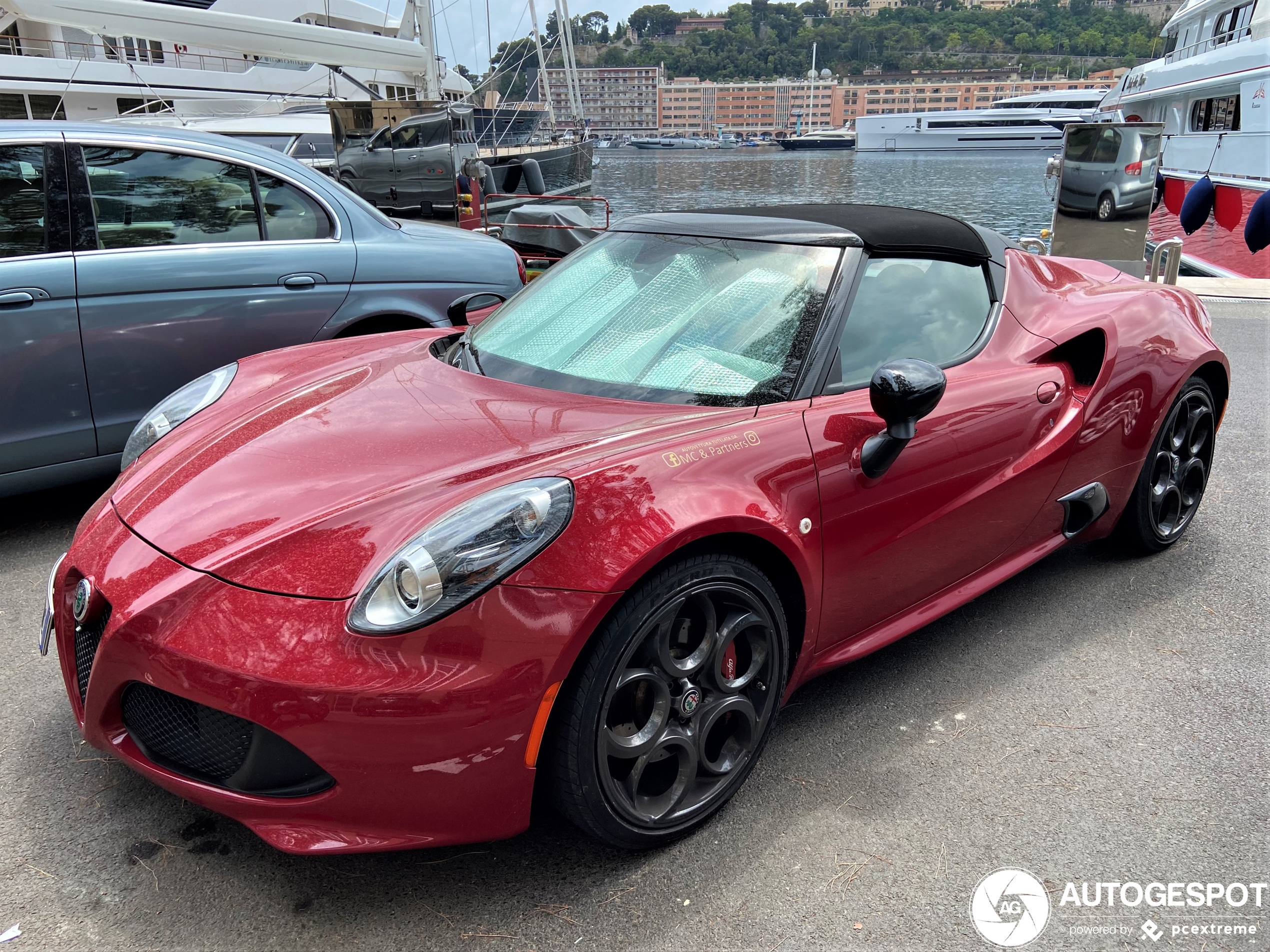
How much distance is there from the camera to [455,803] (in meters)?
1.75

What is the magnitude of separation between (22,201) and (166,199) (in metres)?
0.55

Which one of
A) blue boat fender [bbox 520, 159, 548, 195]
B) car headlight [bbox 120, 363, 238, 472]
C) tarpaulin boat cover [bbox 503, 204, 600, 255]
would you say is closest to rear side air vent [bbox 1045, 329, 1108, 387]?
car headlight [bbox 120, 363, 238, 472]

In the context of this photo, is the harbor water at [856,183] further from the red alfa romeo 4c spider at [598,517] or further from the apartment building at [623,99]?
the apartment building at [623,99]

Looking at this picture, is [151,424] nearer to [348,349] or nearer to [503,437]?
[348,349]

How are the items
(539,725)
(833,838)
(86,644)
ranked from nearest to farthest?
(539,725) < (86,644) < (833,838)

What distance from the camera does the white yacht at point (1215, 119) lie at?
17.1 m

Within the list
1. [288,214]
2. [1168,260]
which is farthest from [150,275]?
[1168,260]

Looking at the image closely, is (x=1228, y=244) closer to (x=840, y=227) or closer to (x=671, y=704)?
(x=840, y=227)

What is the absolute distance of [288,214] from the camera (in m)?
4.28

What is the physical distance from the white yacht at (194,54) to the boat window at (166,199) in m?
9.57

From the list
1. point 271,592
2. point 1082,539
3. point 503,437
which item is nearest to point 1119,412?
point 1082,539

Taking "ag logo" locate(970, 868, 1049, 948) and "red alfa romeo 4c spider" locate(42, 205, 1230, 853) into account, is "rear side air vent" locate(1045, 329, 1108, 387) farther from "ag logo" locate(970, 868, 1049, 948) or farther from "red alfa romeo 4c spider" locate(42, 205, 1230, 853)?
"ag logo" locate(970, 868, 1049, 948)

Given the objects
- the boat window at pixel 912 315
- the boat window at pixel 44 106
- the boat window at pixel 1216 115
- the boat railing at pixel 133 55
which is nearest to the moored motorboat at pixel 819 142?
the boat window at pixel 1216 115

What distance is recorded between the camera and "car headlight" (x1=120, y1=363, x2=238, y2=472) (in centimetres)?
270
